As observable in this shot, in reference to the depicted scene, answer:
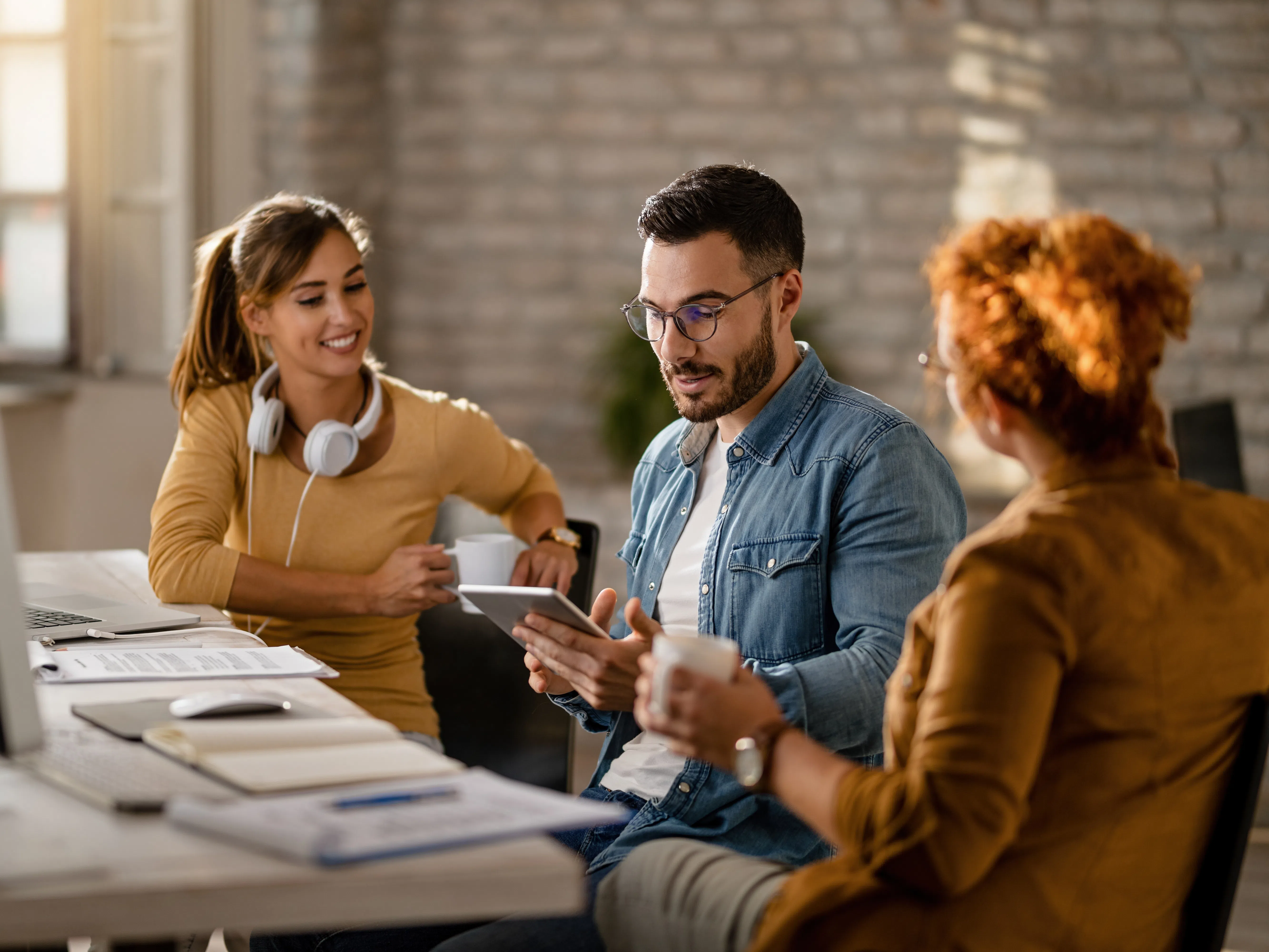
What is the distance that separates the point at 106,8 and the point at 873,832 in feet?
11.9

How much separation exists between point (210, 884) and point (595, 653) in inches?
23.0

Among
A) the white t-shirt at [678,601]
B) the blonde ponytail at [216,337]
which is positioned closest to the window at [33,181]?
the blonde ponytail at [216,337]

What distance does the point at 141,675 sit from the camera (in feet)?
4.82

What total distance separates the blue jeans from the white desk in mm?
420

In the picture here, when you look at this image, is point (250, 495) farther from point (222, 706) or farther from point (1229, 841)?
point (1229, 841)

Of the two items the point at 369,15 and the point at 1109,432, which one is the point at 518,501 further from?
the point at 369,15

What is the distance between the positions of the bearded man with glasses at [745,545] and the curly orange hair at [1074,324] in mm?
417

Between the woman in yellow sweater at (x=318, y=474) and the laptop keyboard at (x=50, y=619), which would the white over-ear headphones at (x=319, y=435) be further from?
the laptop keyboard at (x=50, y=619)

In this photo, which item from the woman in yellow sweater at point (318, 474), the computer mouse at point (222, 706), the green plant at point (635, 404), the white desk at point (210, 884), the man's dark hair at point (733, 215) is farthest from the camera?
the green plant at point (635, 404)

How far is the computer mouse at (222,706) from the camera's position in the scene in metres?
1.27

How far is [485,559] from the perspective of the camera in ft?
6.15

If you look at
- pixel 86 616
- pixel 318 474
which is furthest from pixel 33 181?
pixel 86 616

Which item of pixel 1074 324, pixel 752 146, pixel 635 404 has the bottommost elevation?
pixel 635 404

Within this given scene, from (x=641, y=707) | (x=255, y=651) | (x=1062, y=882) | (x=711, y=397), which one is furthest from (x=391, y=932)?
(x=1062, y=882)
